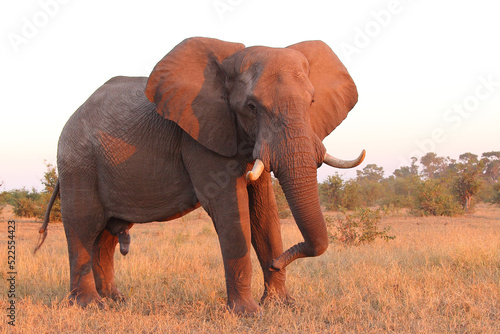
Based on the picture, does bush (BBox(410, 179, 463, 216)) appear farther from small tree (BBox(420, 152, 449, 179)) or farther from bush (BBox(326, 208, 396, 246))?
small tree (BBox(420, 152, 449, 179))

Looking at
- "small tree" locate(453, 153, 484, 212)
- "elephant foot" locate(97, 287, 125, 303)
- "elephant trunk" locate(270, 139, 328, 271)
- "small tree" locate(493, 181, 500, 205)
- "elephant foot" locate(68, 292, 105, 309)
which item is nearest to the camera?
"elephant trunk" locate(270, 139, 328, 271)

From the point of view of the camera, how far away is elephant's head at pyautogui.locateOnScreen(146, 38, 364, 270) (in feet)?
13.2

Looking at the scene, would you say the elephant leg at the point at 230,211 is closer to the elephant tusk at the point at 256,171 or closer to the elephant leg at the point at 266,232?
the elephant leg at the point at 266,232

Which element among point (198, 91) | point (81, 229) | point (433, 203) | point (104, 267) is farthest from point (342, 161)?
point (433, 203)

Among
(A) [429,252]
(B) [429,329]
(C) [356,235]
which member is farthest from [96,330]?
(C) [356,235]

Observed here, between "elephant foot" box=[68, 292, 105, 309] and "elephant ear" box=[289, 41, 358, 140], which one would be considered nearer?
"elephant ear" box=[289, 41, 358, 140]

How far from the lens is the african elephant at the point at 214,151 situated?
4086mm

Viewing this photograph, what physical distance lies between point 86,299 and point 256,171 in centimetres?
306

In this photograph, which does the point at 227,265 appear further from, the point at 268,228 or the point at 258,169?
the point at 258,169

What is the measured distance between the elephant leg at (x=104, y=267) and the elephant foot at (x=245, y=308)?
75.7 inches

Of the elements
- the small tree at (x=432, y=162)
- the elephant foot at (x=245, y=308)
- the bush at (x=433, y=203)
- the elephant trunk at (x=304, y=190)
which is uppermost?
Result: the small tree at (x=432, y=162)

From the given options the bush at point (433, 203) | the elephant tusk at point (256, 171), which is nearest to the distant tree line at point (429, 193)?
the bush at point (433, 203)

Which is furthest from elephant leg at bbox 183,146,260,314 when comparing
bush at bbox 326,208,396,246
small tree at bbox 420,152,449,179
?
small tree at bbox 420,152,449,179

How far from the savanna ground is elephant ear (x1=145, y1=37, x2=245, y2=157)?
1.69 metres
